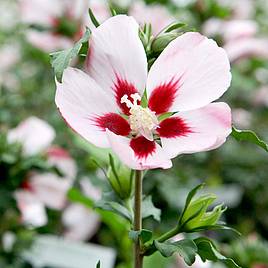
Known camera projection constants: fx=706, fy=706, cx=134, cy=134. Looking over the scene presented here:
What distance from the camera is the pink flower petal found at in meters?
0.62

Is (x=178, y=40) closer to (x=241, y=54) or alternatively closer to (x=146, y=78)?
(x=146, y=78)

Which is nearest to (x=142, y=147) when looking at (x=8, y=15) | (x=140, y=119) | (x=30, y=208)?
(x=140, y=119)

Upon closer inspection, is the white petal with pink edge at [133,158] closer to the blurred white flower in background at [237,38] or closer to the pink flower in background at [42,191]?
the pink flower in background at [42,191]

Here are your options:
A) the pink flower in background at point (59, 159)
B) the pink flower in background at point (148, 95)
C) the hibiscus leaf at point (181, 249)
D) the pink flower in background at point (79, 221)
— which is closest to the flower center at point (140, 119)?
the pink flower in background at point (148, 95)

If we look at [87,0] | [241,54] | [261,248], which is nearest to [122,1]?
[87,0]

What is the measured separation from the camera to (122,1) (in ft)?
6.13

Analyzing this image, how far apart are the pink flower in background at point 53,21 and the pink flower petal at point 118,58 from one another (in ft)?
3.52

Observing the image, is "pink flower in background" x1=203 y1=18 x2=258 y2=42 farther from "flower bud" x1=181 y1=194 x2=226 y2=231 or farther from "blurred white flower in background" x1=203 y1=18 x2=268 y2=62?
"flower bud" x1=181 y1=194 x2=226 y2=231

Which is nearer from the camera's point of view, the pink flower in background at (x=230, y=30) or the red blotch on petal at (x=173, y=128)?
the red blotch on petal at (x=173, y=128)

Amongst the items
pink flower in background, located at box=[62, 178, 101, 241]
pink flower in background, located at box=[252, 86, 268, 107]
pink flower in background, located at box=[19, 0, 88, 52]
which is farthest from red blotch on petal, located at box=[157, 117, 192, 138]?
pink flower in background, located at box=[252, 86, 268, 107]

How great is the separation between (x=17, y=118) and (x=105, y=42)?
106 cm

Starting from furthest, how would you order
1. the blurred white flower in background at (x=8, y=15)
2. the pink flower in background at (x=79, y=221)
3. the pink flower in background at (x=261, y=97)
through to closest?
the blurred white flower in background at (x=8, y=15), the pink flower in background at (x=261, y=97), the pink flower in background at (x=79, y=221)

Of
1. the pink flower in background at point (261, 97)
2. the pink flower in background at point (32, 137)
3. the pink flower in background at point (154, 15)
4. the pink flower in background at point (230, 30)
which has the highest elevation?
the pink flower in background at point (32, 137)

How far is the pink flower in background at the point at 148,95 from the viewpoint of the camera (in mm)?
604
